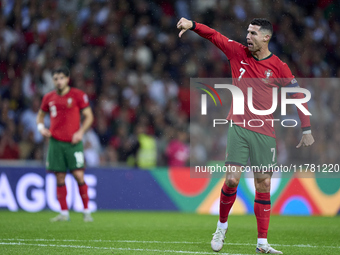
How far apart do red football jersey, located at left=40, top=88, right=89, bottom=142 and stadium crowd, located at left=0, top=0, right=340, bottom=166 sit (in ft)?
11.0

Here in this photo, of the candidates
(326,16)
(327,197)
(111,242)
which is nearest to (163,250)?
(111,242)

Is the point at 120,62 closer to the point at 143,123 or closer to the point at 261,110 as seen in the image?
the point at 143,123

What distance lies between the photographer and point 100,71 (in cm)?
1363

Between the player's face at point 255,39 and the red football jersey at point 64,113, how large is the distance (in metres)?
3.68

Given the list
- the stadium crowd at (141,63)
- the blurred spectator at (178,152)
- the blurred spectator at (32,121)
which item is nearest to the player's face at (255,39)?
the stadium crowd at (141,63)

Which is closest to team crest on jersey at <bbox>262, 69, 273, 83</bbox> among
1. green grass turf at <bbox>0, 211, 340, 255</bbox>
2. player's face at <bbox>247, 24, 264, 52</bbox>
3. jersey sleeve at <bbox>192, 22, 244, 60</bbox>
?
player's face at <bbox>247, 24, 264, 52</bbox>

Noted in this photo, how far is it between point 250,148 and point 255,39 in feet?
3.36

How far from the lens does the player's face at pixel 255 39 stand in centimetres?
534

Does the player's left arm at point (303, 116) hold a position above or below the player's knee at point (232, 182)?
above

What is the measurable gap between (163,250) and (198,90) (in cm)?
838

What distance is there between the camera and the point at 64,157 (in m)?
8.29

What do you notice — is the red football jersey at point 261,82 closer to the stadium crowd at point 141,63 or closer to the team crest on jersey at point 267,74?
the team crest on jersey at point 267,74

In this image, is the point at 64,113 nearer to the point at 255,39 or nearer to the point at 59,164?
the point at 59,164

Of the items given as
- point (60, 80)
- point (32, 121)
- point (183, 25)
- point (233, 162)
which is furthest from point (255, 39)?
point (32, 121)
